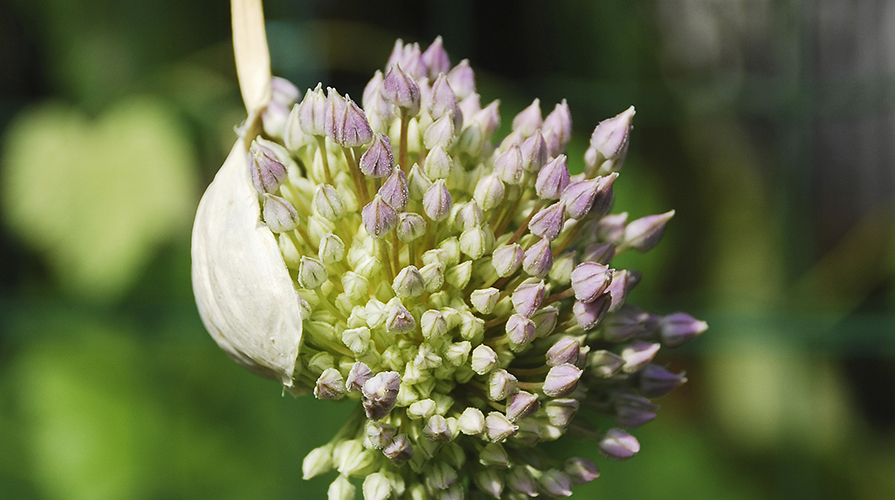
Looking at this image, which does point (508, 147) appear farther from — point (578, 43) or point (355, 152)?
point (578, 43)

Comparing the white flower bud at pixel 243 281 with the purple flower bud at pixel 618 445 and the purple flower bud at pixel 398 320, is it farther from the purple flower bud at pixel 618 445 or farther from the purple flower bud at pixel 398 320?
the purple flower bud at pixel 618 445

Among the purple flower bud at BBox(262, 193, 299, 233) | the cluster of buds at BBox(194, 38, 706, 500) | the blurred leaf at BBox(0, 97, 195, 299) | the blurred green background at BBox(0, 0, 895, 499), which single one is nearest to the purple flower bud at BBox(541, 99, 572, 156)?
the cluster of buds at BBox(194, 38, 706, 500)

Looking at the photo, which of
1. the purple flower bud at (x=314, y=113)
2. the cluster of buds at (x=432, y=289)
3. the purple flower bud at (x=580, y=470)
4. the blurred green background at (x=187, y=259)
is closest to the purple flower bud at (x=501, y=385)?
the cluster of buds at (x=432, y=289)

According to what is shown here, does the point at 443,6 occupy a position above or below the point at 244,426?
above

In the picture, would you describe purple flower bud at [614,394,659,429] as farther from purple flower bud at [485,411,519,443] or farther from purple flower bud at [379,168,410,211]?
purple flower bud at [379,168,410,211]

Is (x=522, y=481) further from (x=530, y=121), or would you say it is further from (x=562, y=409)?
(x=530, y=121)

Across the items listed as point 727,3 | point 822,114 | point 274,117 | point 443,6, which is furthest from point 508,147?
point 727,3
